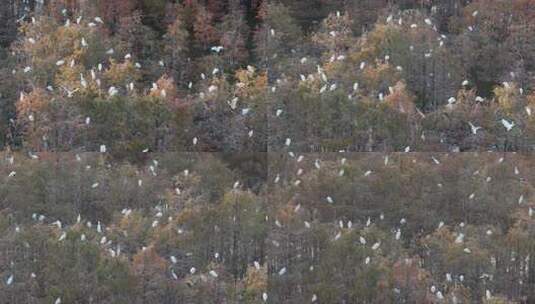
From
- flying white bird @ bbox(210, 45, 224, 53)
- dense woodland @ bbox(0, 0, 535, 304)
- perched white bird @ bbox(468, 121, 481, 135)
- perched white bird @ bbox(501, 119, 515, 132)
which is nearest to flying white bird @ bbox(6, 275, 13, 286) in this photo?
dense woodland @ bbox(0, 0, 535, 304)

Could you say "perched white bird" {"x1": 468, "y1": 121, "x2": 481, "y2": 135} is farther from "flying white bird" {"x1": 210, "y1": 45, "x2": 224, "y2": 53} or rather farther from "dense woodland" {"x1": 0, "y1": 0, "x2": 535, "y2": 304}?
Answer: "flying white bird" {"x1": 210, "y1": 45, "x2": 224, "y2": 53}

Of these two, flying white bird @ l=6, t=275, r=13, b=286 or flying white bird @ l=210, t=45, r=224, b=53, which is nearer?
flying white bird @ l=6, t=275, r=13, b=286

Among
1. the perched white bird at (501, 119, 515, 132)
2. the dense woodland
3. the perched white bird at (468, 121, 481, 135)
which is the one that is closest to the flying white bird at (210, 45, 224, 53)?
the dense woodland

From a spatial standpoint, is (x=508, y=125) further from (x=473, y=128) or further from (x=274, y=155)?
(x=274, y=155)

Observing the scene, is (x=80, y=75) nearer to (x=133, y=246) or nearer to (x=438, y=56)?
(x=133, y=246)

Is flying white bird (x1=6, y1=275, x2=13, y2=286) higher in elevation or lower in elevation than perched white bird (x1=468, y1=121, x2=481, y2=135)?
lower

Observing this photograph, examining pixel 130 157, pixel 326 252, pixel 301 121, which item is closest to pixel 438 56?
pixel 301 121

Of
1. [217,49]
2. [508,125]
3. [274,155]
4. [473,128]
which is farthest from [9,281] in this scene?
[508,125]

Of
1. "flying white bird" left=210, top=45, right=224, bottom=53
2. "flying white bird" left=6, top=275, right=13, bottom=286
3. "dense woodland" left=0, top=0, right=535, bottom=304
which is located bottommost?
"flying white bird" left=6, top=275, right=13, bottom=286
